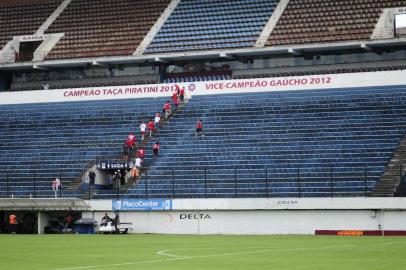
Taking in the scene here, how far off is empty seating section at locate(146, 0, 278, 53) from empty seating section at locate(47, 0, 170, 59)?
70.8 inches

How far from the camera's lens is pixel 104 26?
228ft

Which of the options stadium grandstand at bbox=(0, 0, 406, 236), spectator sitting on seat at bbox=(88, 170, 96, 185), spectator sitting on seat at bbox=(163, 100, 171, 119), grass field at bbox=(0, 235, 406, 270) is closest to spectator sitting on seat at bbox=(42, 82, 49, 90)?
stadium grandstand at bbox=(0, 0, 406, 236)

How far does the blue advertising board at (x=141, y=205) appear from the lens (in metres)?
48.6

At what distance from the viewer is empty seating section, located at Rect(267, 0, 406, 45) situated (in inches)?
2350

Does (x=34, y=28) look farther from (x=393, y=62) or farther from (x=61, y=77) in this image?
(x=393, y=62)

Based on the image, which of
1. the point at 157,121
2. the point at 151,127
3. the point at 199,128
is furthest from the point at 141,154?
the point at 157,121

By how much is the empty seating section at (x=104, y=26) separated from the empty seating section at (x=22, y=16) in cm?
165

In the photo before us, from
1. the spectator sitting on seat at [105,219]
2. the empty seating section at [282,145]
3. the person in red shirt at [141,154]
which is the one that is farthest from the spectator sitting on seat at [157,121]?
the spectator sitting on seat at [105,219]

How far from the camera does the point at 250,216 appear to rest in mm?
46969

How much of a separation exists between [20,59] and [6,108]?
5.73 m

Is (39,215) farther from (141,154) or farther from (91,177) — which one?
(141,154)

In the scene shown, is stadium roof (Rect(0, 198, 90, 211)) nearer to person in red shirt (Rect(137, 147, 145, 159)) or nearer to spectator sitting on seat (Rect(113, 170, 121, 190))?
spectator sitting on seat (Rect(113, 170, 121, 190))

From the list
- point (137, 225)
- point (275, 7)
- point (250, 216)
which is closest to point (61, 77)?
point (275, 7)

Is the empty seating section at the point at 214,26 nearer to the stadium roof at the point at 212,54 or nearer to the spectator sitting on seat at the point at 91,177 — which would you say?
the stadium roof at the point at 212,54
